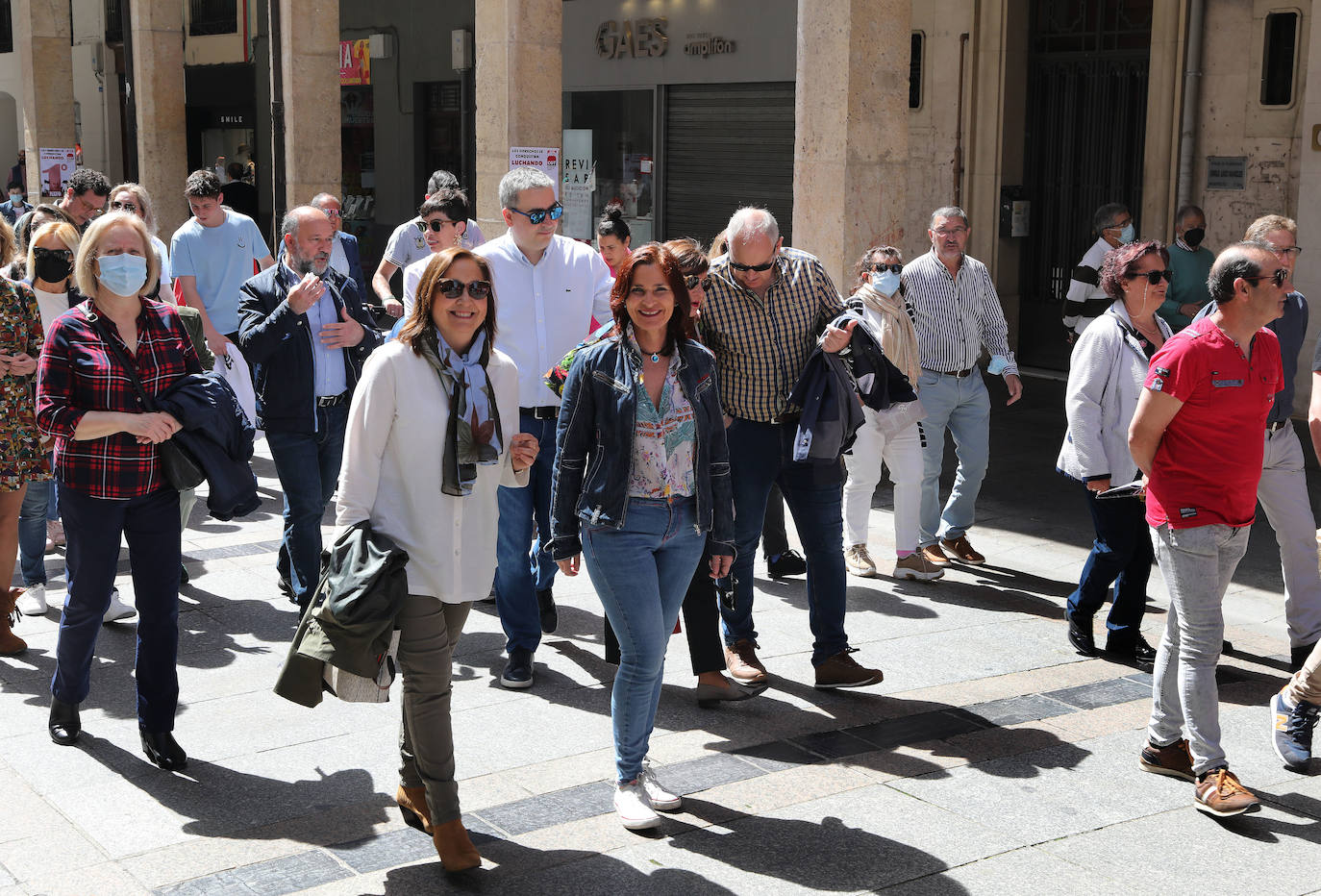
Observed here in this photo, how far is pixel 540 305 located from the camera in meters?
6.35

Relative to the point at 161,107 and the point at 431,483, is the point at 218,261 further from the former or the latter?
the point at 161,107

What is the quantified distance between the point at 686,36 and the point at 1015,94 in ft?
15.4

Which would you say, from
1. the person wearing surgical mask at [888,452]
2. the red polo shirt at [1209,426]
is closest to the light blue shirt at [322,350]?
the person wearing surgical mask at [888,452]

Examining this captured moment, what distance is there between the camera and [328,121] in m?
16.5

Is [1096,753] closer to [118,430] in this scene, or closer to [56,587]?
[118,430]

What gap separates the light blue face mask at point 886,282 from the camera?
7.49 m

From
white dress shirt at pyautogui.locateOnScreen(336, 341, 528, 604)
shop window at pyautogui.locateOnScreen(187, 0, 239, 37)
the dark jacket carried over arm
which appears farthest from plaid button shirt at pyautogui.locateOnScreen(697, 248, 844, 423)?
shop window at pyautogui.locateOnScreen(187, 0, 239, 37)

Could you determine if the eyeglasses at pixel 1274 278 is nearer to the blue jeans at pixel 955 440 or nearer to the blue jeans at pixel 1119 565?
the blue jeans at pixel 1119 565

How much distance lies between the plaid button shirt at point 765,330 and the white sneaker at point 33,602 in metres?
3.52

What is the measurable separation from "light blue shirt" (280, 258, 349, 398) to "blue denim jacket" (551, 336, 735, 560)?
2.24 meters

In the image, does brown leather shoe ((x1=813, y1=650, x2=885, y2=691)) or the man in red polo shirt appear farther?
brown leather shoe ((x1=813, y1=650, x2=885, y2=691))

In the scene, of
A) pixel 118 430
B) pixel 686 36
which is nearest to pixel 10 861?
pixel 118 430

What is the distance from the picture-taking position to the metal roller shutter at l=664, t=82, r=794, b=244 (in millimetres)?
17062

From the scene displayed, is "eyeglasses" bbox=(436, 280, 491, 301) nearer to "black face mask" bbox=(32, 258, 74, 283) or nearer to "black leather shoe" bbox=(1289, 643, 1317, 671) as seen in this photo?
"black face mask" bbox=(32, 258, 74, 283)
